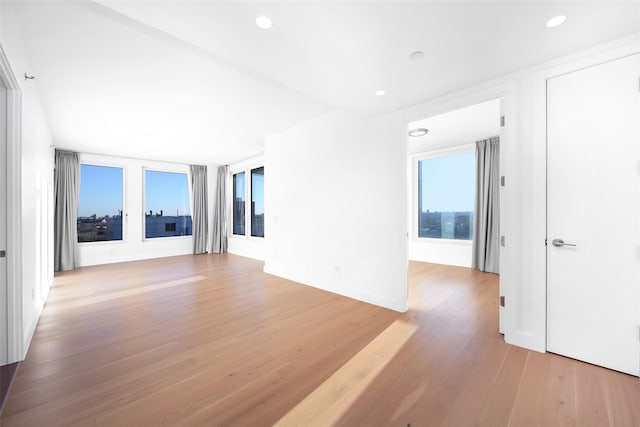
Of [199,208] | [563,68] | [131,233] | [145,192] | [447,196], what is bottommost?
[131,233]

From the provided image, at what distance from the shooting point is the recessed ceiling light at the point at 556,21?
1.65 metres

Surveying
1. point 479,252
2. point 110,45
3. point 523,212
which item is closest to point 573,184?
point 523,212

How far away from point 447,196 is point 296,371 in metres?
5.18

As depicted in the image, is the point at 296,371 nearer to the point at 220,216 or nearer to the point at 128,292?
the point at 128,292

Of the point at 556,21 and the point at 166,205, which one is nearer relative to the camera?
the point at 556,21

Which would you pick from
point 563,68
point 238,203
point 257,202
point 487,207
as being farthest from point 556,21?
point 238,203

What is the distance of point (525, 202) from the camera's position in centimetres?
224

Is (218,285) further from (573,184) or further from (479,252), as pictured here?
(479,252)

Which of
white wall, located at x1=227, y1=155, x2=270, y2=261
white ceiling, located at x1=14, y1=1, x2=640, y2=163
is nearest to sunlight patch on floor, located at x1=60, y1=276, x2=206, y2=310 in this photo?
white wall, located at x1=227, y1=155, x2=270, y2=261

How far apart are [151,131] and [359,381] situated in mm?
4945

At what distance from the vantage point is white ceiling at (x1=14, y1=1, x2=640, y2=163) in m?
1.62

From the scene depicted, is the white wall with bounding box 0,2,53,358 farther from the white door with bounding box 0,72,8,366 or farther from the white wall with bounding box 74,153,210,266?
the white wall with bounding box 74,153,210,266

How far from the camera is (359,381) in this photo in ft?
5.81

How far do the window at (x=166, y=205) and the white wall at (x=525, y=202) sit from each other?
757 cm
